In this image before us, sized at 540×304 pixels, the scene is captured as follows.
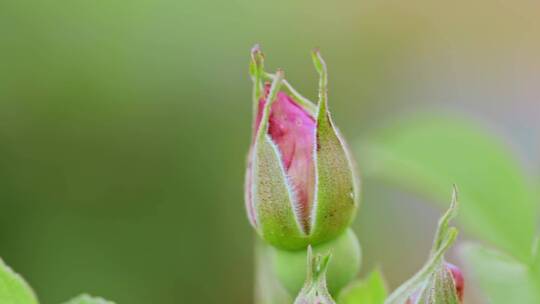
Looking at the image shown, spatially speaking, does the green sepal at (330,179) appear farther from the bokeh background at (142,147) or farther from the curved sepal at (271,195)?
the bokeh background at (142,147)

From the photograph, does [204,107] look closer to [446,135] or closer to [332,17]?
[332,17]

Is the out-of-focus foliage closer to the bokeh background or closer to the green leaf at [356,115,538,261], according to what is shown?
the green leaf at [356,115,538,261]

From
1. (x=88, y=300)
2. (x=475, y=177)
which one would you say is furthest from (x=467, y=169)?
(x=88, y=300)

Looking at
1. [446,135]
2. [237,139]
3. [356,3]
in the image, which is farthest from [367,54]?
[446,135]

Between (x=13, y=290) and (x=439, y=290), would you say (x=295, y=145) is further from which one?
(x=13, y=290)

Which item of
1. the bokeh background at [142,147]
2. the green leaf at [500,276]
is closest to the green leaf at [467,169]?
the green leaf at [500,276]

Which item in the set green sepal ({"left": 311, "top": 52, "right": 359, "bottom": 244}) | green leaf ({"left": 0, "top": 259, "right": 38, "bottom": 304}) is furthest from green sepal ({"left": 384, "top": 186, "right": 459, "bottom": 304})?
green leaf ({"left": 0, "top": 259, "right": 38, "bottom": 304})
